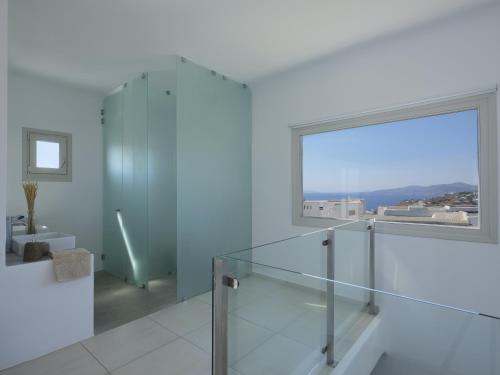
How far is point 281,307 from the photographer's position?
1.76m

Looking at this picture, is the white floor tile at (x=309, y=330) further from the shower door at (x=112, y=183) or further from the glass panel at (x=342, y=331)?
the shower door at (x=112, y=183)

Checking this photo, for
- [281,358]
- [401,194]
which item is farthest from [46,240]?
[401,194]

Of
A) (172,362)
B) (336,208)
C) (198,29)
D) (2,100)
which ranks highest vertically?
(198,29)

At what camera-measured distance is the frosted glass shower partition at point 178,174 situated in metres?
2.78

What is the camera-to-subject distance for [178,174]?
2.70 metres

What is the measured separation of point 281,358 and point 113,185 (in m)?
2.91

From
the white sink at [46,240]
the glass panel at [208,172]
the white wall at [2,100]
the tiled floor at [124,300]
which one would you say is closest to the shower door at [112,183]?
the tiled floor at [124,300]

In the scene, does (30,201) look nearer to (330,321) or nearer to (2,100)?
(2,100)

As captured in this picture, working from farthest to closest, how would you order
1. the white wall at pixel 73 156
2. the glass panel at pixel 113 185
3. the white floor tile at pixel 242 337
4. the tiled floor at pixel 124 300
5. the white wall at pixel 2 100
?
the glass panel at pixel 113 185 → the white wall at pixel 73 156 → the tiled floor at pixel 124 300 → the white wall at pixel 2 100 → the white floor tile at pixel 242 337

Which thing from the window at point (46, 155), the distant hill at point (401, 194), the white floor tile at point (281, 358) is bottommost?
the white floor tile at point (281, 358)

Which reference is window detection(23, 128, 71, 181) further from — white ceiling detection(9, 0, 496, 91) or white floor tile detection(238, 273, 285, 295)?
white floor tile detection(238, 273, 285, 295)

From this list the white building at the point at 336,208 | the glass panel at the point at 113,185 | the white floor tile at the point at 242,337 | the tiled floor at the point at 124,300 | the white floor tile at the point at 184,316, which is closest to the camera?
the white floor tile at the point at 242,337

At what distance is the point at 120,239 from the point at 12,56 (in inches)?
86.2

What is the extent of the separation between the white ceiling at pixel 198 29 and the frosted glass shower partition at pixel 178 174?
37 centimetres
